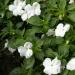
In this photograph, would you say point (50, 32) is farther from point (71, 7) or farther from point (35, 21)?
point (71, 7)

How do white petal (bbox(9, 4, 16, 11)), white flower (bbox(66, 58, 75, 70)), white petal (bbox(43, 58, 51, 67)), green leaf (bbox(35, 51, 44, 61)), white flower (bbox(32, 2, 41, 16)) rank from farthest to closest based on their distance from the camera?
1. white petal (bbox(9, 4, 16, 11))
2. white flower (bbox(32, 2, 41, 16))
3. green leaf (bbox(35, 51, 44, 61))
4. white petal (bbox(43, 58, 51, 67))
5. white flower (bbox(66, 58, 75, 70))

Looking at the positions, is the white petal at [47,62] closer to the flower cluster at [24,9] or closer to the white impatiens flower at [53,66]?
the white impatiens flower at [53,66]

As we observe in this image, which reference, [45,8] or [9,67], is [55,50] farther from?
[9,67]

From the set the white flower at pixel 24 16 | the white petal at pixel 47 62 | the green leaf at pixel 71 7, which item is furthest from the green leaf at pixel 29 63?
the green leaf at pixel 71 7

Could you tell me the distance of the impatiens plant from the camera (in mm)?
2299

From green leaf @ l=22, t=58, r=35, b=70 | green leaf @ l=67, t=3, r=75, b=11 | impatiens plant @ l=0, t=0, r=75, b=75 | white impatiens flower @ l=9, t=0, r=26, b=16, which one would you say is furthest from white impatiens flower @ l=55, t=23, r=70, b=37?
white impatiens flower @ l=9, t=0, r=26, b=16

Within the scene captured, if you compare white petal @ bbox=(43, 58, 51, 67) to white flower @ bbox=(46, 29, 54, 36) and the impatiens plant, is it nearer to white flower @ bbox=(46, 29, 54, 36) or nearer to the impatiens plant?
the impatiens plant

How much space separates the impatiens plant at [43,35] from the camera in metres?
2.30

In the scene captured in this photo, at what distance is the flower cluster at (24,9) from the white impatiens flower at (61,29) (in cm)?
25

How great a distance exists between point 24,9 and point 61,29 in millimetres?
446

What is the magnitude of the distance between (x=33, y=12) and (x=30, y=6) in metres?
0.06

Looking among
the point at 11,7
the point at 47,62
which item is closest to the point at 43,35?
the point at 47,62

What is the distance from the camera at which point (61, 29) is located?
2359 mm

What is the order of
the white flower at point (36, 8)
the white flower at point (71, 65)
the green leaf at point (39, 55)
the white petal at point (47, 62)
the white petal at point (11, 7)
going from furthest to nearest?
the white petal at point (11, 7), the white flower at point (36, 8), the green leaf at point (39, 55), the white petal at point (47, 62), the white flower at point (71, 65)
